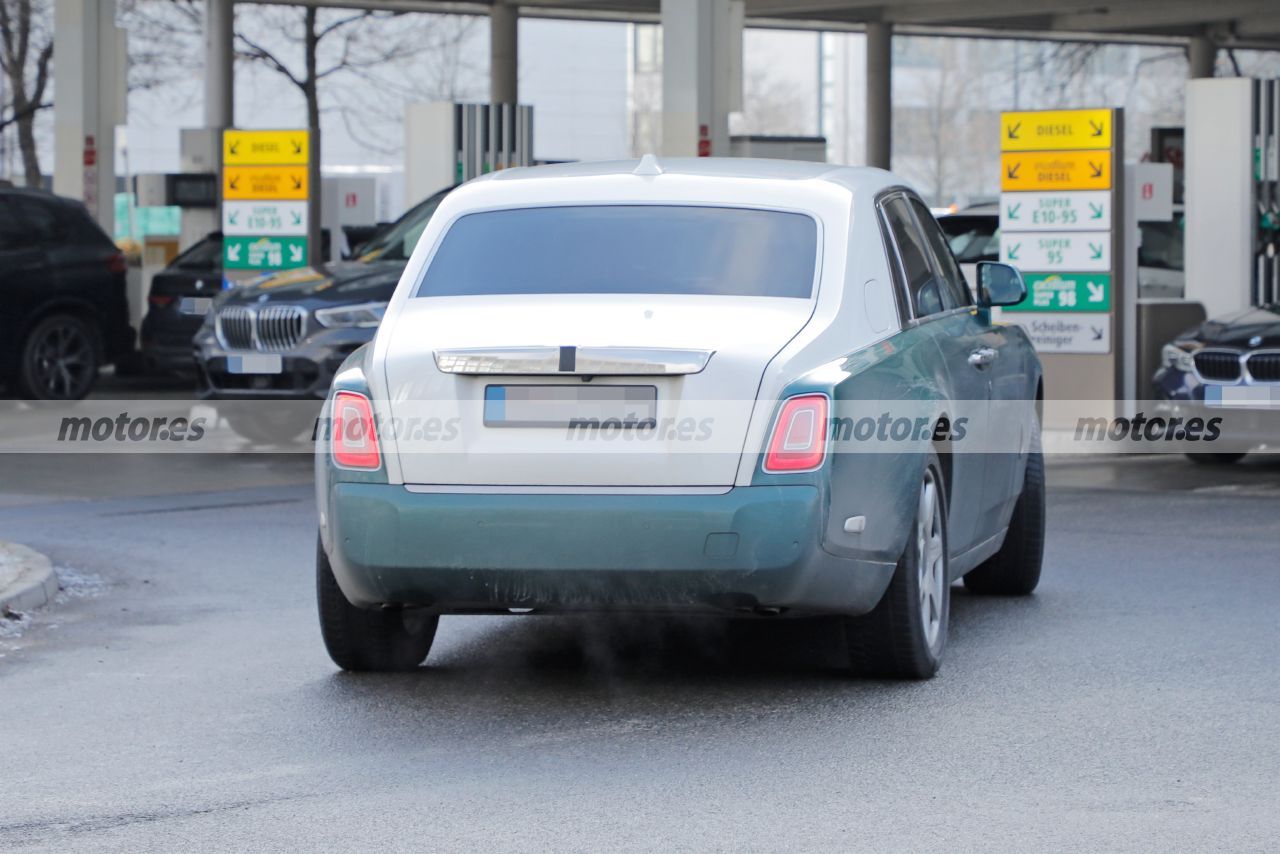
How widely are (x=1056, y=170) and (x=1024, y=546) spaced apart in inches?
333

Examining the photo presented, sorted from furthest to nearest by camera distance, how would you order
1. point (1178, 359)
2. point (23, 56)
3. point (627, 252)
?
point (23, 56) < point (1178, 359) < point (627, 252)

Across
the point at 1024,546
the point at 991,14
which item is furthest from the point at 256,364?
the point at 991,14

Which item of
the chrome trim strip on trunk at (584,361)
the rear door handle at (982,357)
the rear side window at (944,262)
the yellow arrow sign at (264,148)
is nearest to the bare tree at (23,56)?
the yellow arrow sign at (264,148)

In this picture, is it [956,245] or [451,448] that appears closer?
[451,448]

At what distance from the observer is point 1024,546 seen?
29.4ft

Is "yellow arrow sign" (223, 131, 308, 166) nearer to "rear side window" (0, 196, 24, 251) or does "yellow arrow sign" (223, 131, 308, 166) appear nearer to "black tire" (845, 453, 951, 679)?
"rear side window" (0, 196, 24, 251)

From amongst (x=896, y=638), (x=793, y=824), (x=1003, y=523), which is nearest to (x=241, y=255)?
(x=1003, y=523)

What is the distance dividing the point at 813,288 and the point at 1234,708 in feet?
6.00

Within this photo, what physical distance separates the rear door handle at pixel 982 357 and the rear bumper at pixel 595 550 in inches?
62.9

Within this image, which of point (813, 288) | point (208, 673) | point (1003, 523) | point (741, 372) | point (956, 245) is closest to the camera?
point (741, 372)

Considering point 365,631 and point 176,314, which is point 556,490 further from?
point 176,314

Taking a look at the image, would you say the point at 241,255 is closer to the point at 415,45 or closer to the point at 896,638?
the point at 896,638

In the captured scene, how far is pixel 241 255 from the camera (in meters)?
19.7

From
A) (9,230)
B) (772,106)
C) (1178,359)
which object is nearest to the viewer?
(1178,359)
